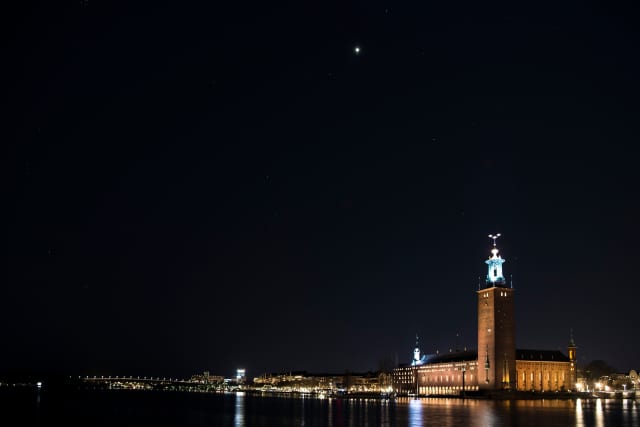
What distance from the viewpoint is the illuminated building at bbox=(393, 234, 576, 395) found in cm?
13238

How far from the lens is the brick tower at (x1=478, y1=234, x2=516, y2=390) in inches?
5182

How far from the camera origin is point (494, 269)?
139250mm

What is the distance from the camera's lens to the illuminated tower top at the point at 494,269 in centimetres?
13725

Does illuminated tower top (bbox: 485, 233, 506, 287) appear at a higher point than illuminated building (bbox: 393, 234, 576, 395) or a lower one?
higher

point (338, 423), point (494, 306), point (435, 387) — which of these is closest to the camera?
point (338, 423)

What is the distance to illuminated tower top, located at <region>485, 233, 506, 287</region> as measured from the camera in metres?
137

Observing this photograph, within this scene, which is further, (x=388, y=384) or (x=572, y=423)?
(x=388, y=384)

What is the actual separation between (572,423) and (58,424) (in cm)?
3969

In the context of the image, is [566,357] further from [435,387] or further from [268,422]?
[268,422]

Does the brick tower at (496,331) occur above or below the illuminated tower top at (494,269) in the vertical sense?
below

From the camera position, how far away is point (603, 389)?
553 ft

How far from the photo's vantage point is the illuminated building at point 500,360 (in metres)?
132

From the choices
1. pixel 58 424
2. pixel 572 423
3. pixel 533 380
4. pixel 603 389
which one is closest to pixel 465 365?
pixel 533 380

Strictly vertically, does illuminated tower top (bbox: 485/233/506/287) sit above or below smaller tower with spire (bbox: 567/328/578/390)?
above
